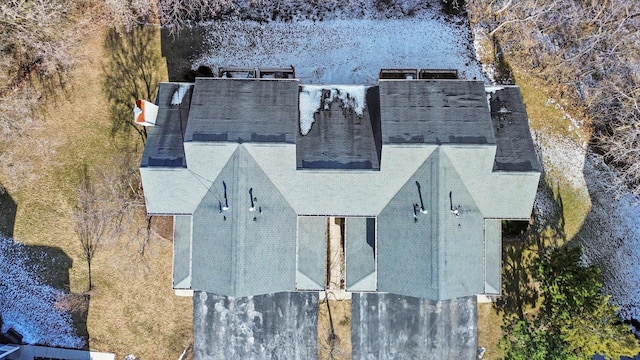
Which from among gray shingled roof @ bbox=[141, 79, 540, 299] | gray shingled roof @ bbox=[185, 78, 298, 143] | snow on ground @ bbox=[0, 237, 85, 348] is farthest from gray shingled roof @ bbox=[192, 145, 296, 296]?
snow on ground @ bbox=[0, 237, 85, 348]

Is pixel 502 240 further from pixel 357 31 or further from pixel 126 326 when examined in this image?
pixel 126 326

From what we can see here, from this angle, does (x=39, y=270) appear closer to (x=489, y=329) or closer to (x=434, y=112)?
(x=434, y=112)

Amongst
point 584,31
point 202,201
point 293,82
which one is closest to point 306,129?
point 293,82

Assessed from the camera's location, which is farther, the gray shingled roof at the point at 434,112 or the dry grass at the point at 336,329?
the dry grass at the point at 336,329

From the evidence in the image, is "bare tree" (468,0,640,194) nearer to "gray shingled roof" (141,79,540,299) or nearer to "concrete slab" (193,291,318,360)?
"gray shingled roof" (141,79,540,299)

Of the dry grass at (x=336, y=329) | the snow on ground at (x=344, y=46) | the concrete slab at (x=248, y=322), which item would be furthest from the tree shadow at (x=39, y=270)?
the snow on ground at (x=344, y=46)

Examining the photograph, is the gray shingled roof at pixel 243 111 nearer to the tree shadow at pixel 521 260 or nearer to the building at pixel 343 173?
the building at pixel 343 173
